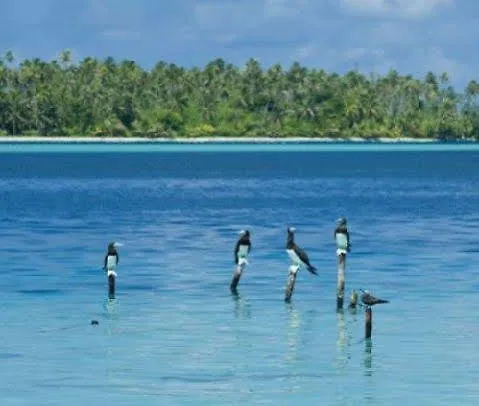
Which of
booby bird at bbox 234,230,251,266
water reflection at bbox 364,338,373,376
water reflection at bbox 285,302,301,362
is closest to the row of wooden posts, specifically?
water reflection at bbox 364,338,373,376

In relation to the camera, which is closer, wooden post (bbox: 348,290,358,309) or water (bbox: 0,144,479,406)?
water (bbox: 0,144,479,406)

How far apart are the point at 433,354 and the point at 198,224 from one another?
161 feet

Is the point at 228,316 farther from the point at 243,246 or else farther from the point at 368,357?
the point at 368,357

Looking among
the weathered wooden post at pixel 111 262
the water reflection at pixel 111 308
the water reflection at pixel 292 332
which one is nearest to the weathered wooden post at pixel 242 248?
the water reflection at pixel 292 332

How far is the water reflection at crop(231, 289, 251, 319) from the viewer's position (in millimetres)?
40969

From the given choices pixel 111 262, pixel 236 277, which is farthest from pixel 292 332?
pixel 236 277

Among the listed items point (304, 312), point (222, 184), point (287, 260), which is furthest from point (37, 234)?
point (222, 184)

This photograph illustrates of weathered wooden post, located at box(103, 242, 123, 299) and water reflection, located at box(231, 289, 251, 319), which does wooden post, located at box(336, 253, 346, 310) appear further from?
weathered wooden post, located at box(103, 242, 123, 299)

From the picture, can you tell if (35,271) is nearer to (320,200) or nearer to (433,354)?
(433,354)

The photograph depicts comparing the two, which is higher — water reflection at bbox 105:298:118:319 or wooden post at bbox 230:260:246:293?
wooden post at bbox 230:260:246:293

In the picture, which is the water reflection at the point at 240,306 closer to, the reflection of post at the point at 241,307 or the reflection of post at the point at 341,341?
the reflection of post at the point at 241,307

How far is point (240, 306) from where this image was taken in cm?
4297

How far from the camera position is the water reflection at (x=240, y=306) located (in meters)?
41.0

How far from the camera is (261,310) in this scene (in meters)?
42.0
